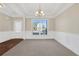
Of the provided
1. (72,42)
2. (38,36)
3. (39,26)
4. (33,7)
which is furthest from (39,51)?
(39,26)

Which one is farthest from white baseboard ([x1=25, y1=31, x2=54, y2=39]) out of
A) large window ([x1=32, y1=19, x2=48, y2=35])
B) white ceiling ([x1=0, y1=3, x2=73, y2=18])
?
white ceiling ([x1=0, y1=3, x2=73, y2=18])

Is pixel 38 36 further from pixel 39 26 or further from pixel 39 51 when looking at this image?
pixel 39 51

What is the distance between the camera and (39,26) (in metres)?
11.5

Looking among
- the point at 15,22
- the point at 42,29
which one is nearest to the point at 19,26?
the point at 15,22

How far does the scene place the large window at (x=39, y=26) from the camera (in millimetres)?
11391

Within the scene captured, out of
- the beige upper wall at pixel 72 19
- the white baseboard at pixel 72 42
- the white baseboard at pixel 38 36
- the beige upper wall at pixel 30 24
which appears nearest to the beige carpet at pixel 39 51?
the white baseboard at pixel 72 42

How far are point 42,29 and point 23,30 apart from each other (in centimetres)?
203

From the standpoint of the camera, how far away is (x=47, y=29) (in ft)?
37.4

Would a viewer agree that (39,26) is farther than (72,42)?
Yes

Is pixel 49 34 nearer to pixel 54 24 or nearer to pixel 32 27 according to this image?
pixel 54 24

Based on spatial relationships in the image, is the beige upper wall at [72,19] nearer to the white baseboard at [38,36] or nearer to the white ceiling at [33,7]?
the white ceiling at [33,7]

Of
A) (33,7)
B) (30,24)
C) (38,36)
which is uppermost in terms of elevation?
(33,7)

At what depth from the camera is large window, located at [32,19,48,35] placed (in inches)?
448

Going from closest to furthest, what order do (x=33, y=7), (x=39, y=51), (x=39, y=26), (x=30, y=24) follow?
(x=39, y=51) → (x=33, y=7) → (x=30, y=24) → (x=39, y=26)
